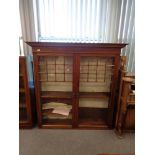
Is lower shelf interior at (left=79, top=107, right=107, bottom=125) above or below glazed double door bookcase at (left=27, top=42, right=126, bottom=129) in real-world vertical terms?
below

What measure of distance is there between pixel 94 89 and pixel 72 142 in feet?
2.82

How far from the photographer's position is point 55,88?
238 cm

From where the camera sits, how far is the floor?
1907 mm

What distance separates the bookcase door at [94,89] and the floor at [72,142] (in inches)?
8.4

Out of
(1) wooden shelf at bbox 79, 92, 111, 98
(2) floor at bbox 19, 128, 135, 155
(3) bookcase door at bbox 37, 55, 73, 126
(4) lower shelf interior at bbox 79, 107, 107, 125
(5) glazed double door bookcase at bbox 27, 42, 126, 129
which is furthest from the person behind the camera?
(4) lower shelf interior at bbox 79, 107, 107, 125

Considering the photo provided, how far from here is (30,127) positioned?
234 centimetres

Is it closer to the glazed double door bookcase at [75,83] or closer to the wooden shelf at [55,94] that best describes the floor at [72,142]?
the glazed double door bookcase at [75,83]

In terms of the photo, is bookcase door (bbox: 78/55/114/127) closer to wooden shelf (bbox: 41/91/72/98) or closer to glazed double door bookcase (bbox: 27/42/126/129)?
glazed double door bookcase (bbox: 27/42/126/129)

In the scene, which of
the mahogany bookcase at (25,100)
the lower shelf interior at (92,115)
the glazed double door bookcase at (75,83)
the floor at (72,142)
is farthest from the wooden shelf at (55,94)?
the floor at (72,142)

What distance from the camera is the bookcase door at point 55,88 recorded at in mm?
2207

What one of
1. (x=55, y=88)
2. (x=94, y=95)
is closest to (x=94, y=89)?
(x=94, y=95)

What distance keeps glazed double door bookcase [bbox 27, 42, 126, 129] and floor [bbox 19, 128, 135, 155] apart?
0.13 meters

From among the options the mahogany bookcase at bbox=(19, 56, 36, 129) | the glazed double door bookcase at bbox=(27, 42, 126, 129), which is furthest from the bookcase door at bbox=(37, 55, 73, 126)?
the mahogany bookcase at bbox=(19, 56, 36, 129)
